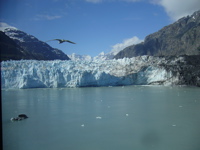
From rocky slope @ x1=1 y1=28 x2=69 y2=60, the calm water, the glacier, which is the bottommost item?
the calm water

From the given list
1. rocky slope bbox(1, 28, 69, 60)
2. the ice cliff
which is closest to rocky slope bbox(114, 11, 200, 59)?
the ice cliff

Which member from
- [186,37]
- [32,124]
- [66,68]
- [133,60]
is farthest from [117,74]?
[186,37]

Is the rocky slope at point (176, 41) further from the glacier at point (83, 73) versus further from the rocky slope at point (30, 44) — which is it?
the rocky slope at point (30, 44)

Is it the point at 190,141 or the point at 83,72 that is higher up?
the point at 83,72

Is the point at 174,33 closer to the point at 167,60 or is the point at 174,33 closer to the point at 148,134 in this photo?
the point at 167,60

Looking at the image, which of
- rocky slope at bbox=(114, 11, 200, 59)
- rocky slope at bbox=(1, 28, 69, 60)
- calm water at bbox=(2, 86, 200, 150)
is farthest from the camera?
rocky slope at bbox=(114, 11, 200, 59)

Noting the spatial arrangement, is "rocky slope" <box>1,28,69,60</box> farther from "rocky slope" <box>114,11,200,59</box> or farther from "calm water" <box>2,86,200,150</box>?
"calm water" <box>2,86,200,150</box>
